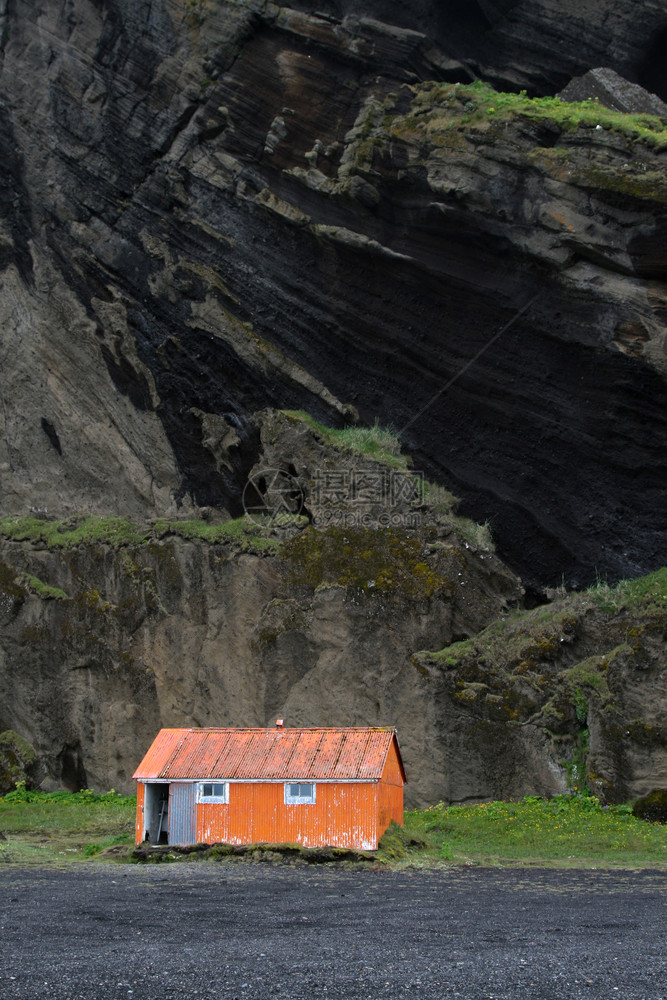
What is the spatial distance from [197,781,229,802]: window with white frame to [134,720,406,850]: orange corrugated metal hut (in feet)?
0.06

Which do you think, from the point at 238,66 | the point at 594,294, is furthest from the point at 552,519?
the point at 238,66

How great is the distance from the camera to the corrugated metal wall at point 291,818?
16.8 metres

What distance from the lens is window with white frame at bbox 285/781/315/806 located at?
56.3ft

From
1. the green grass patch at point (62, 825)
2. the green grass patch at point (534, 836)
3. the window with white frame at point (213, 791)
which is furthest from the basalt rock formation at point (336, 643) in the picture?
the window with white frame at point (213, 791)

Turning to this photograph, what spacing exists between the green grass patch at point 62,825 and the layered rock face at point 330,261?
822 centimetres

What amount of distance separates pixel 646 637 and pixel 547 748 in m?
3.27

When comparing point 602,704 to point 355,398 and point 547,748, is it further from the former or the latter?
point 355,398

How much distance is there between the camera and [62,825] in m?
20.5

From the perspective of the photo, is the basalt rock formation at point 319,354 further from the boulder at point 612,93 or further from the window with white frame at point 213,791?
the window with white frame at point 213,791

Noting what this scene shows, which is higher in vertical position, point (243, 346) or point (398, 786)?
point (243, 346)

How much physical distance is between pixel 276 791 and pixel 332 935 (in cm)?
744

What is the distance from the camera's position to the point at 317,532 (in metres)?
24.1
